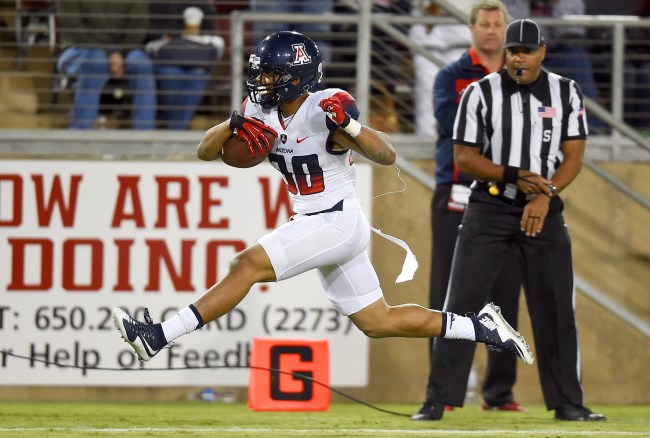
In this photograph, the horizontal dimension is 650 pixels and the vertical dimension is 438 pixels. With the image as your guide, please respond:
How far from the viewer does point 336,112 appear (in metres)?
6.05

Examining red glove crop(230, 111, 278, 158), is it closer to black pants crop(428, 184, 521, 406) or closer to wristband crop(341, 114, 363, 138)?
wristband crop(341, 114, 363, 138)

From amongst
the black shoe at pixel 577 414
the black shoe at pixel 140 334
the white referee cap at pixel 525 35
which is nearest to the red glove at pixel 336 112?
the black shoe at pixel 140 334

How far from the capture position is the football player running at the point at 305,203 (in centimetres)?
620

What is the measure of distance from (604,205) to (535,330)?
6.33ft

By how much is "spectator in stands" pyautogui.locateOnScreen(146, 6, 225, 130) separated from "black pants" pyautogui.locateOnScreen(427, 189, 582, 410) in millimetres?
2578

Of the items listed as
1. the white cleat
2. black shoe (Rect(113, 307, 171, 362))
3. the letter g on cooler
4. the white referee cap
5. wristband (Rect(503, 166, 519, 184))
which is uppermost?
the white referee cap

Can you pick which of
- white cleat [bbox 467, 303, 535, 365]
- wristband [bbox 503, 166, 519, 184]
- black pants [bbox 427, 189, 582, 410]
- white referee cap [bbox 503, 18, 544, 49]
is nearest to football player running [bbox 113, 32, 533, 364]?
white cleat [bbox 467, 303, 535, 365]

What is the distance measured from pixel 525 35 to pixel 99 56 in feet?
10.7

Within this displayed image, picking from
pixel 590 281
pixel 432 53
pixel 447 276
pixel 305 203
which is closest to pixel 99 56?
pixel 432 53

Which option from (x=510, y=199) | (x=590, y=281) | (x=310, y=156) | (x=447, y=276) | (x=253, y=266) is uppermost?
(x=310, y=156)

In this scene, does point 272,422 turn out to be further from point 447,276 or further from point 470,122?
point 470,122

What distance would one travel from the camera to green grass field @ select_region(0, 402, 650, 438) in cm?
649

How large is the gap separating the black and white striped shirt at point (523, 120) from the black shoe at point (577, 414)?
49.5 inches

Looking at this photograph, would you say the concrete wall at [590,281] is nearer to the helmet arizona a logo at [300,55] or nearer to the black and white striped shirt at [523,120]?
the black and white striped shirt at [523,120]
